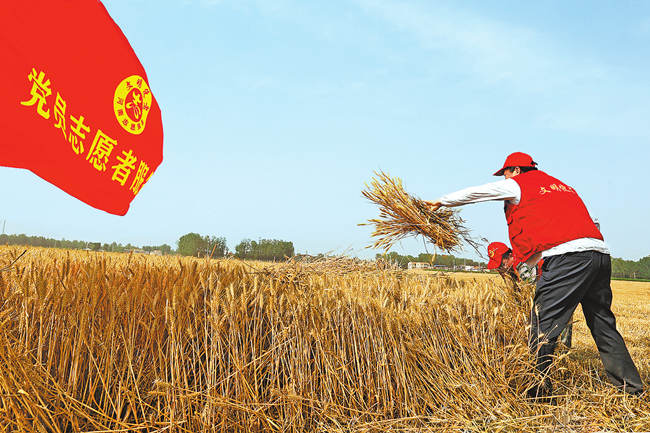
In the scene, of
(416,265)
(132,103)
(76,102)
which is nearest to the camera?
(76,102)

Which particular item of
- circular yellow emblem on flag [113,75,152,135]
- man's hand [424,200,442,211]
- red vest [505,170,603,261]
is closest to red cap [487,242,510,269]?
red vest [505,170,603,261]

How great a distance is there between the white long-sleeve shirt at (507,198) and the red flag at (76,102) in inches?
116

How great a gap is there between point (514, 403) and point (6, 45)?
13.0 ft

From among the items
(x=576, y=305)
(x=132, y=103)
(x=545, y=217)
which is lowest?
(x=576, y=305)

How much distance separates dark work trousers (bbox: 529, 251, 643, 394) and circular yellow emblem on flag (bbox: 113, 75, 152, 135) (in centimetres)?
391

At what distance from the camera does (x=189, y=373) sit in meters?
2.40

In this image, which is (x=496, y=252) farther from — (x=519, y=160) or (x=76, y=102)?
(x=76, y=102)

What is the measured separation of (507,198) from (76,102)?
11.4 feet

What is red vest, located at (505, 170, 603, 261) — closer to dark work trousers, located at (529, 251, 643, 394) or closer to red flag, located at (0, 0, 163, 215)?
dark work trousers, located at (529, 251, 643, 394)

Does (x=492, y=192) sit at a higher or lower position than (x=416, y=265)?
higher

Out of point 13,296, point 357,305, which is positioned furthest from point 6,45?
point 357,305

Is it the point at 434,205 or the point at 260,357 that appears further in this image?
the point at 434,205

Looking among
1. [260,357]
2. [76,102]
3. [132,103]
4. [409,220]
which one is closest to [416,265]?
[409,220]

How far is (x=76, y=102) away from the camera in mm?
2980
